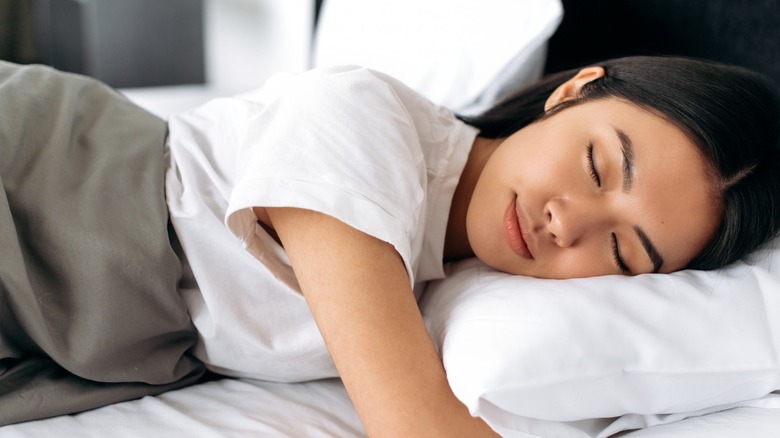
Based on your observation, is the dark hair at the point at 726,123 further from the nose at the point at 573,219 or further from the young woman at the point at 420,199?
the nose at the point at 573,219

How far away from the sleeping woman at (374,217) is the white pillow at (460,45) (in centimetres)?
38

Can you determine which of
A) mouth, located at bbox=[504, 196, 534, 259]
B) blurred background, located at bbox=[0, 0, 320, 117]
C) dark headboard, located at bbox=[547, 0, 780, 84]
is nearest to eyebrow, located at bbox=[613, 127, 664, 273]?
mouth, located at bbox=[504, 196, 534, 259]

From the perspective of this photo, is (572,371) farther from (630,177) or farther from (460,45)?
(460,45)

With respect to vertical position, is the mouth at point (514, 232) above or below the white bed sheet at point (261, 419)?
above

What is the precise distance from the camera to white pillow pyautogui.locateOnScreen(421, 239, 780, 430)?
636 millimetres

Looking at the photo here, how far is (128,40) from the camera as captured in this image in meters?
2.27

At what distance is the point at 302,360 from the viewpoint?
2.77 ft

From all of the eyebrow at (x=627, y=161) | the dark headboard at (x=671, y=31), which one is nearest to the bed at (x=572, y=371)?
the eyebrow at (x=627, y=161)

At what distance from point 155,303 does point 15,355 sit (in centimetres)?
15

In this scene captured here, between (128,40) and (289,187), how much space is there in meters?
1.82

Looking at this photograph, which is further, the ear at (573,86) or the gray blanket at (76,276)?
the ear at (573,86)

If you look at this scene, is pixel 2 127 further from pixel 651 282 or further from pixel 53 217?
pixel 651 282

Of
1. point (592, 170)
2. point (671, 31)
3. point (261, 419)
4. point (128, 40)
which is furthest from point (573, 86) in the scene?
point (128, 40)

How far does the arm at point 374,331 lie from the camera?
2.12 feet
